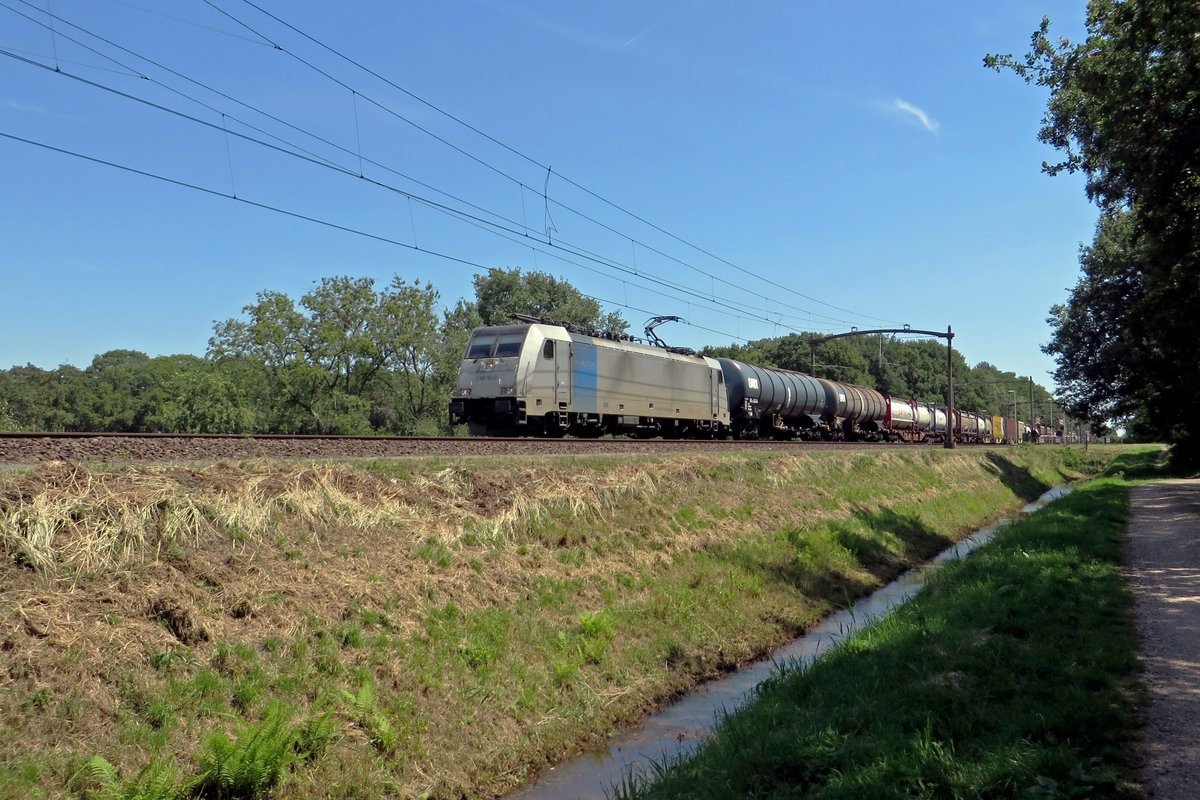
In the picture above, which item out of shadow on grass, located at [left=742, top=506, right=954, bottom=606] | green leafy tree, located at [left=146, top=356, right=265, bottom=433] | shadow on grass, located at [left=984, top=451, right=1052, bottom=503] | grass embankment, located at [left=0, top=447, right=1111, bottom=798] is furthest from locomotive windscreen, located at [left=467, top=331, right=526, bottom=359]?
shadow on grass, located at [left=984, top=451, right=1052, bottom=503]

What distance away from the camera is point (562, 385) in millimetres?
22844

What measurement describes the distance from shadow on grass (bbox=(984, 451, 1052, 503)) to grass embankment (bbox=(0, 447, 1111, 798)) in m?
28.6

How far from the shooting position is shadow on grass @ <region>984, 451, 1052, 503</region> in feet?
126

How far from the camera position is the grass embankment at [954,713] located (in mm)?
5203

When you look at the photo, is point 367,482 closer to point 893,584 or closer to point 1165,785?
point 1165,785

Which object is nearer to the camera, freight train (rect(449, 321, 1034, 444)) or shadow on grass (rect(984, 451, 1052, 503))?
freight train (rect(449, 321, 1034, 444))

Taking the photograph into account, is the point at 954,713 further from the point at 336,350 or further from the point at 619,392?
the point at 336,350

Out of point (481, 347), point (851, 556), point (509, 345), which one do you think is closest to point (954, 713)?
point (851, 556)

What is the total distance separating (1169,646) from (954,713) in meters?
3.32

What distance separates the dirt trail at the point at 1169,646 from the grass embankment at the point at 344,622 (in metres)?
5.13

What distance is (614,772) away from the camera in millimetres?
7957

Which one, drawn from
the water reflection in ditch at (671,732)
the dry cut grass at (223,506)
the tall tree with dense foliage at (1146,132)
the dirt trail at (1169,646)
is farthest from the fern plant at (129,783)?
the tall tree with dense foliage at (1146,132)

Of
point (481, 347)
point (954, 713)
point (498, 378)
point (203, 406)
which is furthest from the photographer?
point (203, 406)

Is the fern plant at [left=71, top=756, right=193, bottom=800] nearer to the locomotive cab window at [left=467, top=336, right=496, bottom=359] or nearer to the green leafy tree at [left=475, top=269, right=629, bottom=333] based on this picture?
the locomotive cab window at [left=467, top=336, right=496, bottom=359]
